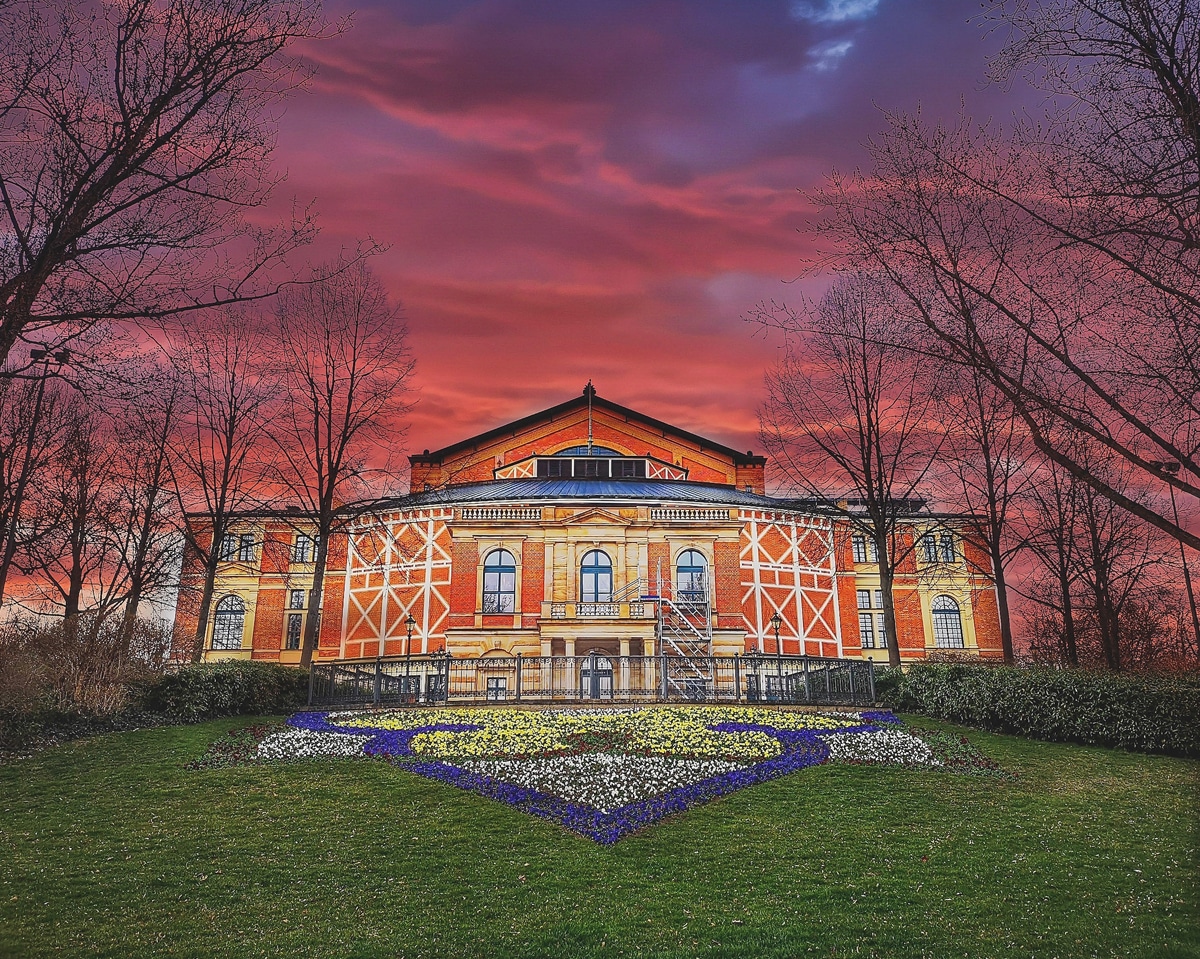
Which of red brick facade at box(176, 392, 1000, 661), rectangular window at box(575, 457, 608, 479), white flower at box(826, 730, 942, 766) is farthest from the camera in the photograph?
rectangular window at box(575, 457, 608, 479)

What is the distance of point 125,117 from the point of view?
7.47 meters

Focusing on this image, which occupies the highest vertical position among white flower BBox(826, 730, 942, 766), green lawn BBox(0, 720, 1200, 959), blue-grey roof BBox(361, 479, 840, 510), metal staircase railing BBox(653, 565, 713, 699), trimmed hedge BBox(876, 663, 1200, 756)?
blue-grey roof BBox(361, 479, 840, 510)

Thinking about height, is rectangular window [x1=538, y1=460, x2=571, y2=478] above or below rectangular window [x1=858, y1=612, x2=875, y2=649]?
above

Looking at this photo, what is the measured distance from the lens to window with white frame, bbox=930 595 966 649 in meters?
44.2

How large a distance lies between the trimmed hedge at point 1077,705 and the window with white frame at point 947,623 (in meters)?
29.3

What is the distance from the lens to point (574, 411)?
151ft

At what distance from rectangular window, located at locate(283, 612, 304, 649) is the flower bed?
26399mm

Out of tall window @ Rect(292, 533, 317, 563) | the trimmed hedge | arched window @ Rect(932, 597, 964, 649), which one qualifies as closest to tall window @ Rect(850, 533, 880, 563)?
arched window @ Rect(932, 597, 964, 649)

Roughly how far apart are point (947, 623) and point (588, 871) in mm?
42067

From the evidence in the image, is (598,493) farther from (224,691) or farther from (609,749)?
(609,749)

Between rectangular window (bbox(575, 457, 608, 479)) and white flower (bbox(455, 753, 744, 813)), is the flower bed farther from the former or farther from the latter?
rectangular window (bbox(575, 457, 608, 479))

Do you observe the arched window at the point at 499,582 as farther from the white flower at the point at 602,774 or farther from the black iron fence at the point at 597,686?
the white flower at the point at 602,774

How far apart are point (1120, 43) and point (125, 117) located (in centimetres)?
918

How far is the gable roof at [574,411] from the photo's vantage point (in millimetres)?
45500
